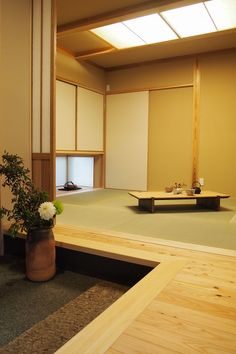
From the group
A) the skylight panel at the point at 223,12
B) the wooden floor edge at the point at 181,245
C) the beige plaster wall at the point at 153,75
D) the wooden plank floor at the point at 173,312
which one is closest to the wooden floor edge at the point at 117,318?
the wooden plank floor at the point at 173,312

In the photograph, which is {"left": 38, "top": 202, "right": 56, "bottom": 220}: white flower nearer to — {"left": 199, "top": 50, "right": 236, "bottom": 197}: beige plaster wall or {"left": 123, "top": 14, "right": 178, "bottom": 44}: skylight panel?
{"left": 123, "top": 14, "right": 178, "bottom": 44}: skylight panel

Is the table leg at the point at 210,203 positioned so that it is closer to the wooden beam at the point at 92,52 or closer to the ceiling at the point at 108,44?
the ceiling at the point at 108,44

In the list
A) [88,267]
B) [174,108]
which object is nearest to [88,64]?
[174,108]

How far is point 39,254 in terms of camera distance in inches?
81.2

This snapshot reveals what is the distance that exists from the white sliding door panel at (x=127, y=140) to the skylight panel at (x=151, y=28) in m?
1.44

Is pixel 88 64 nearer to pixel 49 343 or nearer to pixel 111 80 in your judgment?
pixel 111 80

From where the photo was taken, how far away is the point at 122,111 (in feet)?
20.2

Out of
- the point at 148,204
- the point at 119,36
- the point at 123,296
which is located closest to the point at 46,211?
the point at 123,296

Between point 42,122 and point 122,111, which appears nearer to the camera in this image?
point 42,122

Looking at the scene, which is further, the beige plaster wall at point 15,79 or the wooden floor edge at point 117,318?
the beige plaster wall at point 15,79

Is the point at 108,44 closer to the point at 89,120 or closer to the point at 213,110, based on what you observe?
the point at 89,120

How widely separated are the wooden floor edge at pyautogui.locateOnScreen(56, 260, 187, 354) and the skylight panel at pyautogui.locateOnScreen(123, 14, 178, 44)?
338 cm

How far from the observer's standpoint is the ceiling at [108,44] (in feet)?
10.9

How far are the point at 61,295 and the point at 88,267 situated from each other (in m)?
0.35
